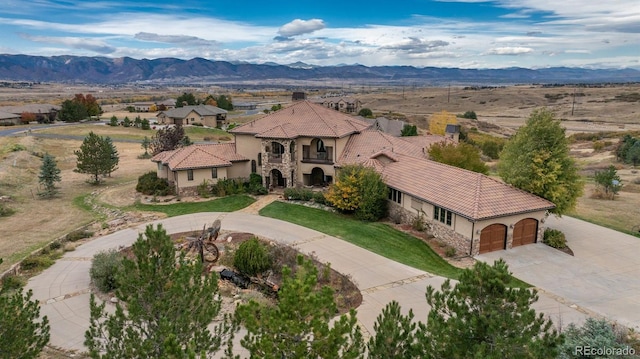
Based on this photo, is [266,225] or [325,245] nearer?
[325,245]

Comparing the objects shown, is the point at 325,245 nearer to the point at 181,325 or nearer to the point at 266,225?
the point at 266,225

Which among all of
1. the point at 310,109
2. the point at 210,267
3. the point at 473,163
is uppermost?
the point at 310,109

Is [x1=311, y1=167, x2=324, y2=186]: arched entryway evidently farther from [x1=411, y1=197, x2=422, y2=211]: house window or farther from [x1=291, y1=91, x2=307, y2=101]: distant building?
[x1=411, y1=197, x2=422, y2=211]: house window

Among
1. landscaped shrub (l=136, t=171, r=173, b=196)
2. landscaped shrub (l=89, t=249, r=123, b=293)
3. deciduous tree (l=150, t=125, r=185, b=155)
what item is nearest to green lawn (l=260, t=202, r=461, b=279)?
landscaped shrub (l=136, t=171, r=173, b=196)

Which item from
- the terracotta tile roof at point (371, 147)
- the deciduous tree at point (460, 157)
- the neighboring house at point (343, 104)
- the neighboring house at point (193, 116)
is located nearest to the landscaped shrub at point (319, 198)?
the terracotta tile roof at point (371, 147)

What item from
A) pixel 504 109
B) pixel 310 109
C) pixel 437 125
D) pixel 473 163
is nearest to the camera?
pixel 473 163

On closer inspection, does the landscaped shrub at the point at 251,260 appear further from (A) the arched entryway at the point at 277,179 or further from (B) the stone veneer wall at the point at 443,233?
(A) the arched entryway at the point at 277,179

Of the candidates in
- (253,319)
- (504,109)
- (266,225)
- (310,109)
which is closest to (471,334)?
(253,319)

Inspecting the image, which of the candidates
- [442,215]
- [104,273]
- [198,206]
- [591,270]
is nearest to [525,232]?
[591,270]
